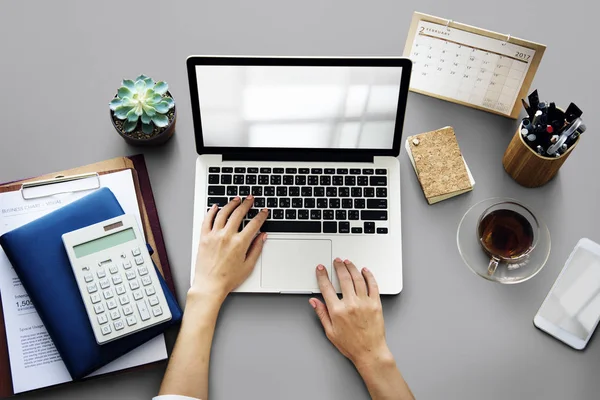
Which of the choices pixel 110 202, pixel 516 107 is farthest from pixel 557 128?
pixel 110 202

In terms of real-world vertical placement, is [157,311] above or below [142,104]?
below

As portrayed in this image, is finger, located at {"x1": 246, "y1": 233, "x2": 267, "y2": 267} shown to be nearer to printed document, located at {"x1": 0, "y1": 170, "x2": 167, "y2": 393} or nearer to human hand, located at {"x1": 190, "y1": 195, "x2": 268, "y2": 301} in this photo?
human hand, located at {"x1": 190, "y1": 195, "x2": 268, "y2": 301}

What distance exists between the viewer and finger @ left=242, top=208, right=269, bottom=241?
1104 mm

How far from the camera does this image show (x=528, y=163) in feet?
3.60

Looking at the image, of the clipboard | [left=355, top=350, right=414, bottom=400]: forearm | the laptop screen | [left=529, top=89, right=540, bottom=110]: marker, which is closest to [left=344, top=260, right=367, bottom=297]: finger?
[left=355, top=350, right=414, bottom=400]: forearm

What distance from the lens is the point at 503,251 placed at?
1.11m

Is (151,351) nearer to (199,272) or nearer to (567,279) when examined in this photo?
(199,272)

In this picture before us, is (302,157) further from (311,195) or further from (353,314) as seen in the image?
(353,314)

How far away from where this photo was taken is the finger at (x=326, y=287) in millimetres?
1083

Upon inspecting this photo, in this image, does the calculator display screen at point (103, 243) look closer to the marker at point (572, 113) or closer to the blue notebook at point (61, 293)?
the blue notebook at point (61, 293)

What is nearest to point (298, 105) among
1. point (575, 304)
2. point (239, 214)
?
point (239, 214)

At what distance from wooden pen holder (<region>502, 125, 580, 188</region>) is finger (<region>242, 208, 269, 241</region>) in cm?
46

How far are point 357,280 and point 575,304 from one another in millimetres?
391

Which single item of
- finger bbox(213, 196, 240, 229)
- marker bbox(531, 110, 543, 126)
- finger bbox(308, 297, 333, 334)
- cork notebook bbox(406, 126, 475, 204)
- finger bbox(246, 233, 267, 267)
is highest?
marker bbox(531, 110, 543, 126)
